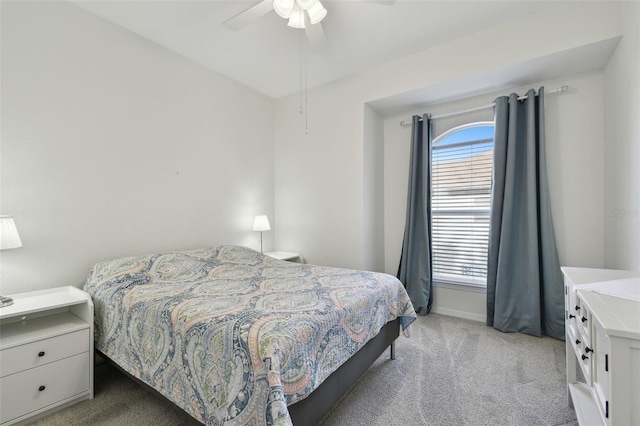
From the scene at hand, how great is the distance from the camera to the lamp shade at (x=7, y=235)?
64.8 inches

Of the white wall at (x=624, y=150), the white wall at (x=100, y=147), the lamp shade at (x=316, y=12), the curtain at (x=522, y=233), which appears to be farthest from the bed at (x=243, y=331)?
the lamp shade at (x=316, y=12)

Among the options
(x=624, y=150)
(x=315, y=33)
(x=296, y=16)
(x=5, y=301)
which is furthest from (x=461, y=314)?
(x=5, y=301)

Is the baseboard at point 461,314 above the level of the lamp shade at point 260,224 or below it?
below

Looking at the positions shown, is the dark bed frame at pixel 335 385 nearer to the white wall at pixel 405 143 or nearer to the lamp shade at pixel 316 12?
the white wall at pixel 405 143

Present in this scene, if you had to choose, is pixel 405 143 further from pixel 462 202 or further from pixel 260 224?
pixel 260 224

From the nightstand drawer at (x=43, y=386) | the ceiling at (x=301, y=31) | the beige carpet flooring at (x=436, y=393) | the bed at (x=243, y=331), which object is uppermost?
the ceiling at (x=301, y=31)

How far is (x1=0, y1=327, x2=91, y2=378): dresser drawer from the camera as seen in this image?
1521 mm

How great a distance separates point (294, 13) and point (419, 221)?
2.45 metres

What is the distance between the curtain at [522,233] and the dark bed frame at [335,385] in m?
1.46

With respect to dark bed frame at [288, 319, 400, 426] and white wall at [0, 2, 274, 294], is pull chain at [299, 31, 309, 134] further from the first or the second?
dark bed frame at [288, 319, 400, 426]

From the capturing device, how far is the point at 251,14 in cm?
195

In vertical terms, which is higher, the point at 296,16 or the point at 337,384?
the point at 296,16

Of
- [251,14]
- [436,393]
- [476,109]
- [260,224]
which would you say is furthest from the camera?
[260,224]

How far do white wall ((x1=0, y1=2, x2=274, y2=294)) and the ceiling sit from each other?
0.24 meters
